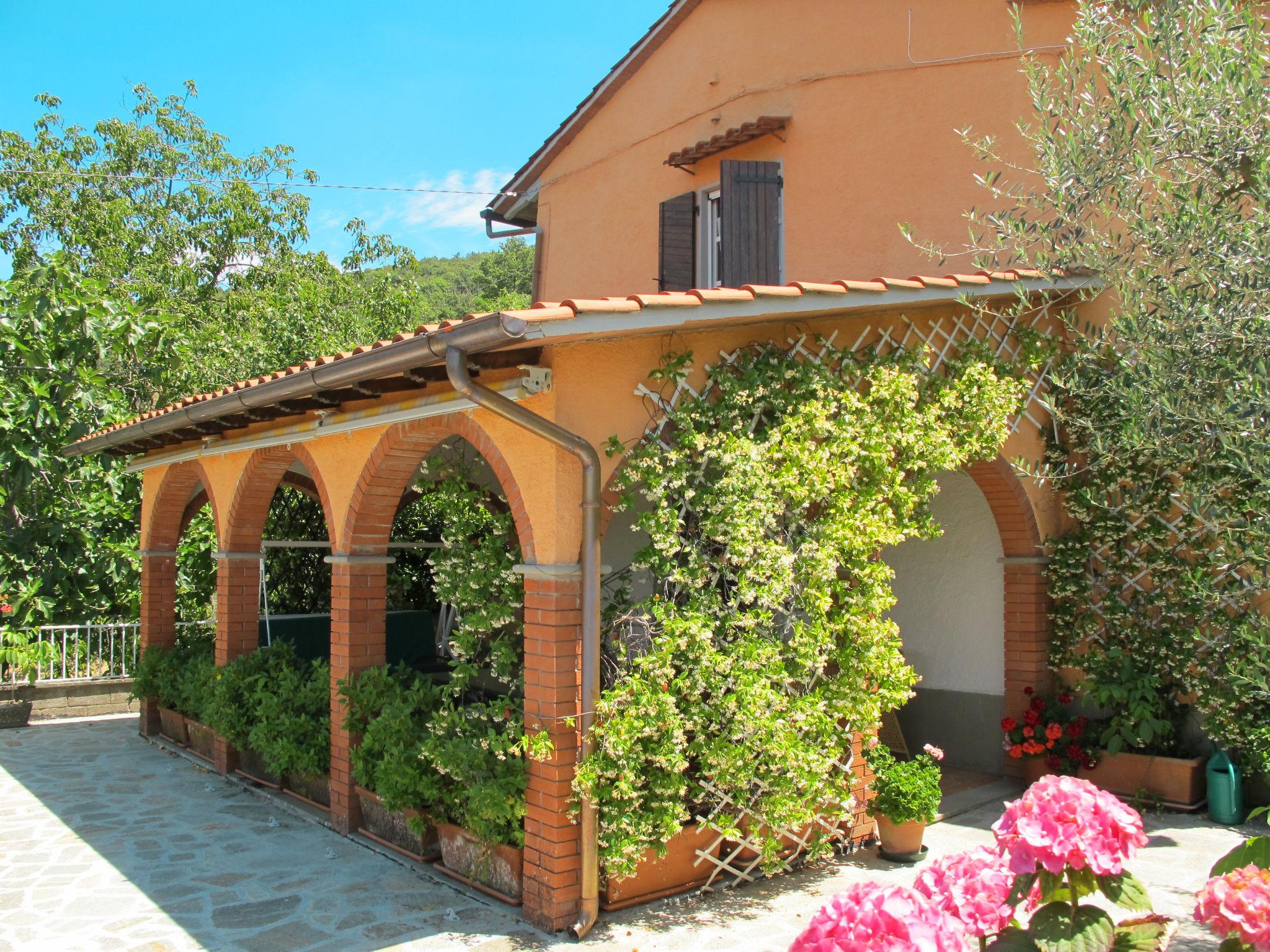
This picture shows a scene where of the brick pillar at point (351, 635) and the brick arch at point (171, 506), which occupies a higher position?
the brick arch at point (171, 506)

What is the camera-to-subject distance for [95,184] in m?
26.9

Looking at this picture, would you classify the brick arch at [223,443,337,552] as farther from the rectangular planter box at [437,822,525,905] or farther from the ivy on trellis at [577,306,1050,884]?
the ivy on trellis at [577,306,1050,884]

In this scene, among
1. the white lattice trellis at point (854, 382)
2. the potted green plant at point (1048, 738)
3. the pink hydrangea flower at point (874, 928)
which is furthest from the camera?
the potted green plant at point (1048, 738)

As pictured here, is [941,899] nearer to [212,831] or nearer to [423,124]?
[212,831]

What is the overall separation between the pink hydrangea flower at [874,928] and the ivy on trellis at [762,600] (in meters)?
2.91

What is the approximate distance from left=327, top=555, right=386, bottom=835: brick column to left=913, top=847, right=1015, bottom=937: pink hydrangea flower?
511cm

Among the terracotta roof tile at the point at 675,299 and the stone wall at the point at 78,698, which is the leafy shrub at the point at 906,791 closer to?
the terracotta roof tile at the point at 675,299

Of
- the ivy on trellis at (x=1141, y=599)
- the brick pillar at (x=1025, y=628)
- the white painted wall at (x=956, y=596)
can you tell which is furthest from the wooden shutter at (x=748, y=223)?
the brick pillar at (x=1025, y=628)

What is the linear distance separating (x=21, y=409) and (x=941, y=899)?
12.6 metres


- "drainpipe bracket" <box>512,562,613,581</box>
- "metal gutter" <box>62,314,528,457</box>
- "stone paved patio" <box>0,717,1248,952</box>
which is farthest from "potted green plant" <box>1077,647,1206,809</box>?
"metal gutter" <box>62,314,528,457</box>

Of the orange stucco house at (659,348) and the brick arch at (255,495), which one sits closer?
the orange stucco house at (659,348)

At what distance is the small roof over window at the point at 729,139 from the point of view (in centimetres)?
1002

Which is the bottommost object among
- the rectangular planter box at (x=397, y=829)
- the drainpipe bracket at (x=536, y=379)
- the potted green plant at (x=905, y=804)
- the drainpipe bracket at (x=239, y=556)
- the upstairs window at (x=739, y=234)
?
the rectangular planter box at (x=397, y=829)

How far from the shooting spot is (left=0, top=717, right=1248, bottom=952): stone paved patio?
5.36 meters
